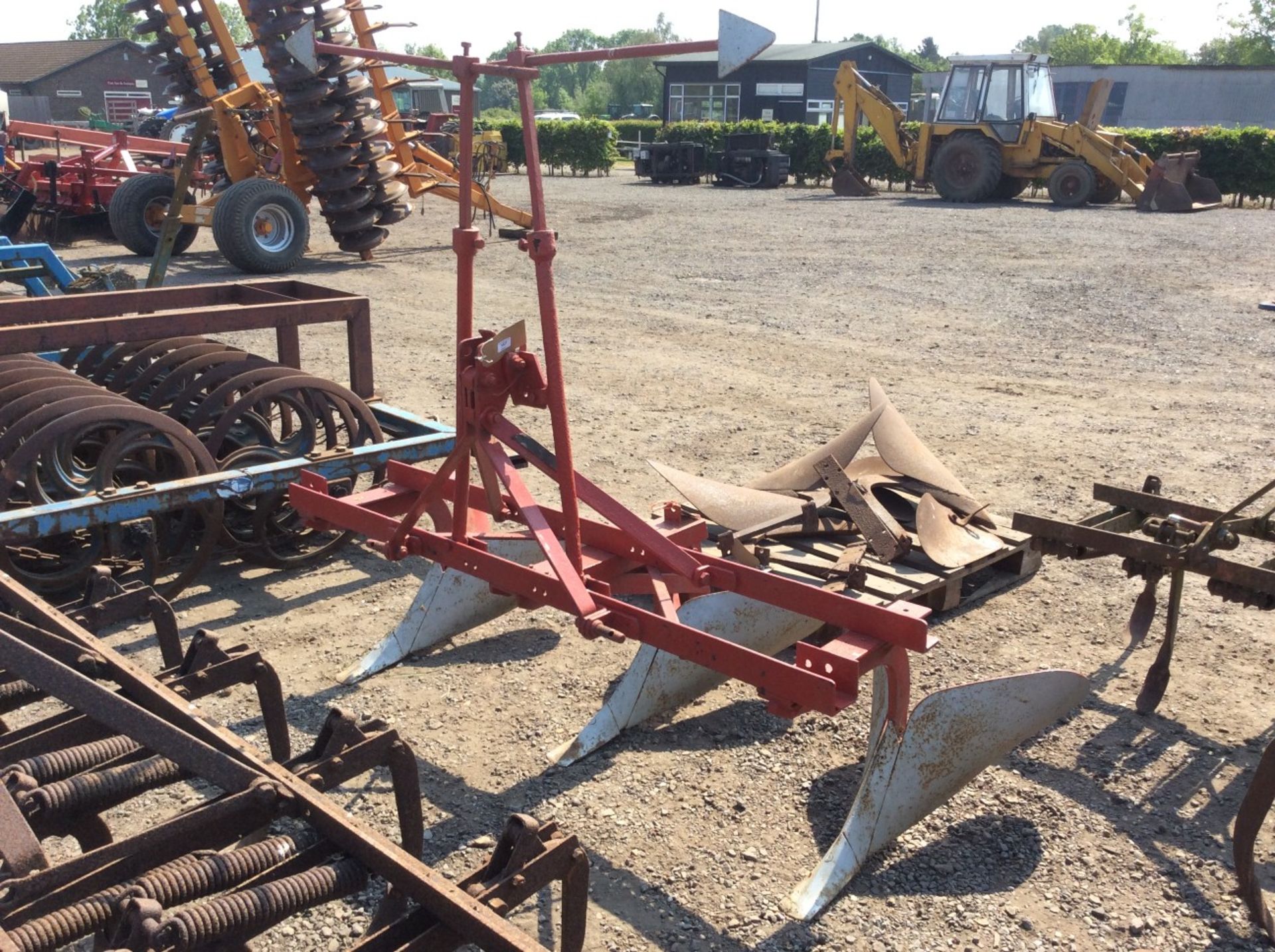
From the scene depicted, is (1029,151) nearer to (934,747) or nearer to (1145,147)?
(1145,147)

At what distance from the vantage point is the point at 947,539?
4488 millimetres

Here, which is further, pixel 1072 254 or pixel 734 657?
pixel 1072 254

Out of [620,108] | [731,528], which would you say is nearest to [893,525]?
[731,528]

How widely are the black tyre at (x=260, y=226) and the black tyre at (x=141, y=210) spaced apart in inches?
50.1

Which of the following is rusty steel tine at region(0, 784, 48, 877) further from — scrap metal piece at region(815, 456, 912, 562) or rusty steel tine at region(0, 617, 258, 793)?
scrap metal piece at region(815, 456, 912, 562)

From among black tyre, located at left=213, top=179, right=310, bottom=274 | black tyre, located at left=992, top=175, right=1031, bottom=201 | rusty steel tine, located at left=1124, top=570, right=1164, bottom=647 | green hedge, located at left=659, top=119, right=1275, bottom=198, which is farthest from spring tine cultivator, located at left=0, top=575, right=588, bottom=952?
green hedge, located at left=659, top=119, right=1275, bottom=198

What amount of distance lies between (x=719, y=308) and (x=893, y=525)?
20.8 ft

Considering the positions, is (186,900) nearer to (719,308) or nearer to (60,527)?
(60,527)

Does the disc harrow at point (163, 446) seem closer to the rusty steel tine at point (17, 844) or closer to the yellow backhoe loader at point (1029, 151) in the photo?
the rusty steel tine at point (17, 844)

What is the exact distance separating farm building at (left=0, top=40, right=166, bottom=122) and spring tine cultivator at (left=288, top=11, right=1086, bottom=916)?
183 ft

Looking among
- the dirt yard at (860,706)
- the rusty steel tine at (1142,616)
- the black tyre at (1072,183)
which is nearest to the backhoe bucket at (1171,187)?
the black tyre at (1072,183)

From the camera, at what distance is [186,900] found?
2029 mm

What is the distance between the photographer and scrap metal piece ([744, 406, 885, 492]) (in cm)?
472

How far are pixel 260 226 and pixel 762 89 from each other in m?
35.8
